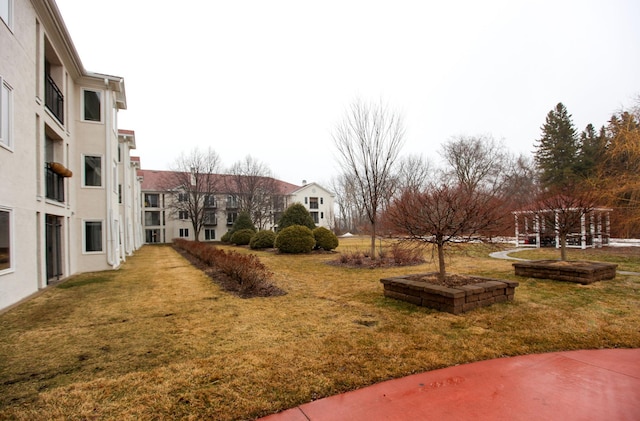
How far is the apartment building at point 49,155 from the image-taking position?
23.7 feet

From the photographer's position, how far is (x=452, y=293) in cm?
544

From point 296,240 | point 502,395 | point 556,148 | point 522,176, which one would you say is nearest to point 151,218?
point 296,240

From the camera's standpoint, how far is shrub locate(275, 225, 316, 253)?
18219 millimetres

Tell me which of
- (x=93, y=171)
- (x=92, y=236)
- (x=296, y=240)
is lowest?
(x=296, y=240)

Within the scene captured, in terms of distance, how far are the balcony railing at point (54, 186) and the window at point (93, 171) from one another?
169 cm

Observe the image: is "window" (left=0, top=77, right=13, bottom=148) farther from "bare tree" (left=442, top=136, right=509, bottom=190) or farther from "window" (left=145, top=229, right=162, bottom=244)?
"window" (left=145, top=229, right=162, bottom=244)

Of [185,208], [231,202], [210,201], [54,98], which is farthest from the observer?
[231,202]

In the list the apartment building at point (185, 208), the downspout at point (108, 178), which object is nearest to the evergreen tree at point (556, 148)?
the apartment building at point (185, 208)

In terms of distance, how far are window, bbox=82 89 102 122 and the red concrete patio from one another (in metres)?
14.9

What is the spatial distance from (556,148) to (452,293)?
3906 centimetres

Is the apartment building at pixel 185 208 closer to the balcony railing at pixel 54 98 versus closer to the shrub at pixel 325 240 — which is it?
the shrub at pixel 325 240

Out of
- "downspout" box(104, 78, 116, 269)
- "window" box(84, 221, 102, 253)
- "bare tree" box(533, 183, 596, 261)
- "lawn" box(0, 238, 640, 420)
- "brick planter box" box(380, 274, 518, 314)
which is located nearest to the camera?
"lawn" box(0, 238, 640, 420)

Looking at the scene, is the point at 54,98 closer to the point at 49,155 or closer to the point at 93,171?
the point at 49,155

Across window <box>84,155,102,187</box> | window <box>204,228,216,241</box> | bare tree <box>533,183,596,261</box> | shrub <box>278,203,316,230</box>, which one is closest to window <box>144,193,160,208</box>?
window <box>204,228,216,241</box>
